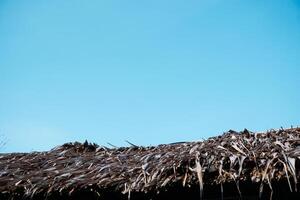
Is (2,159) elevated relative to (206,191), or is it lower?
elevated

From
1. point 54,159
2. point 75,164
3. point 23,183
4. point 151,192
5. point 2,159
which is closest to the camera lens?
point 151,192

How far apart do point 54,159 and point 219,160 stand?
2.69 metres

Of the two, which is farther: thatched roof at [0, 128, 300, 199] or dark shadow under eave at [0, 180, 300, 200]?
dark shadow under eave at [0, 180, 300, 200]

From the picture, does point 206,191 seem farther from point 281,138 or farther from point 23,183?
point 23,183

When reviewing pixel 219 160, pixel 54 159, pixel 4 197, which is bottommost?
pixel 4 197

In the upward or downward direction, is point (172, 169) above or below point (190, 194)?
above

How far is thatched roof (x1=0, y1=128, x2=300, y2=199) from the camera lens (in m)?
3.55

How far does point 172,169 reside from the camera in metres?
3.85

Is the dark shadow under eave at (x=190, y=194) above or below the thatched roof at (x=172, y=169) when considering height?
below

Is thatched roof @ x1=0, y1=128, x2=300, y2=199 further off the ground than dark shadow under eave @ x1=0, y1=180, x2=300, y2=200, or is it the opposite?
thatched roof @ x1=0, y1=128, x2=300, y2=199

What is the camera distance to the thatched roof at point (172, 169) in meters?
3.55

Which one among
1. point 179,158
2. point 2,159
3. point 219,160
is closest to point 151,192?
point 179,158

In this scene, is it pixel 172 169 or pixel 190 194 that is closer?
pixel 172 169

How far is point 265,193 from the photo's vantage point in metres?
3.74
